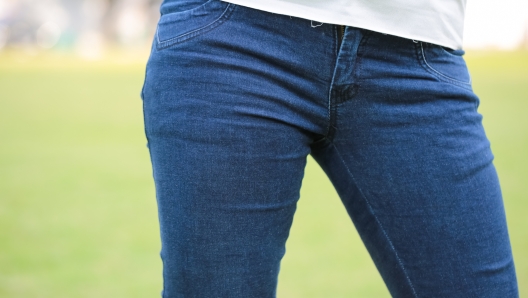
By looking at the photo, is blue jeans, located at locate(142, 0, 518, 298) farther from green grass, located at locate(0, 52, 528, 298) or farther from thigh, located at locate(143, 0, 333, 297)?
green grass, located at locate(0, 52, 528, 298)

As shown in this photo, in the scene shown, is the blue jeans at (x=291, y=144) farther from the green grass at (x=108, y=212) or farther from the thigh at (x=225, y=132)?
the green grass at (x=108, y=212)

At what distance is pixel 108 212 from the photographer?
Answer: 3.54m

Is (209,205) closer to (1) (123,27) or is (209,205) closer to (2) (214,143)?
(2) (214,143)

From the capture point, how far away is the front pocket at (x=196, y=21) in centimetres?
92

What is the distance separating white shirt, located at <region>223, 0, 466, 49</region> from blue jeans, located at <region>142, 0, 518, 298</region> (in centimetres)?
2

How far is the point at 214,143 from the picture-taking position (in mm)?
905

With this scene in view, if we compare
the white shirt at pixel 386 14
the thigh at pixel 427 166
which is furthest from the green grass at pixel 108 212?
the white shirt at pixel 386 14

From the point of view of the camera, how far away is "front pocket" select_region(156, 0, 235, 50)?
3.03 feet

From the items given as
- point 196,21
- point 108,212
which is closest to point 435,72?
point 196,21

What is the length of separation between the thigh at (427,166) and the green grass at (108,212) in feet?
5.32

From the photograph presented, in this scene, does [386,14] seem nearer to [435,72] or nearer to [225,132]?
[435,72]

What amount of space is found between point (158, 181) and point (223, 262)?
0.54 ft

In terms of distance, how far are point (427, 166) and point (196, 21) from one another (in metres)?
0.42

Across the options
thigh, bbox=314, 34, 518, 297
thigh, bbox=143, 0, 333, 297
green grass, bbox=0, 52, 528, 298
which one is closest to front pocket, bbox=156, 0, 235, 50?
thigh, bbox=143, 0, 333, 297
